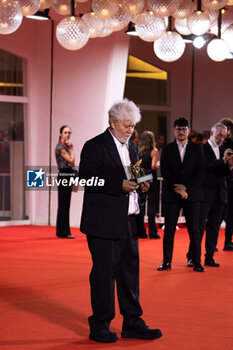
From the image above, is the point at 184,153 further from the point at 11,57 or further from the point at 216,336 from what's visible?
the point at 11,57

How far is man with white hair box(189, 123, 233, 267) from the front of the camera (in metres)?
7.24

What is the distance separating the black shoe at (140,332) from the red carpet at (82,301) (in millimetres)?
46

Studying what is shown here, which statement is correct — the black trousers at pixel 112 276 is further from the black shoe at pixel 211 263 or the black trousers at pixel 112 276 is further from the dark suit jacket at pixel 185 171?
the black shoe at pixel 211 263

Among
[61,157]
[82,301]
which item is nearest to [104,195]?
[82,301]

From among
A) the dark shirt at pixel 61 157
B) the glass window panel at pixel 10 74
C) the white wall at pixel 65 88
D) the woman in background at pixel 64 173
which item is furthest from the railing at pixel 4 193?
the dark shirt at pixel 61 157

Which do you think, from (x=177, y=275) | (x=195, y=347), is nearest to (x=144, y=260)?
(x=177, y=275)

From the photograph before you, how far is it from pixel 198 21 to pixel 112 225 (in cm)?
312

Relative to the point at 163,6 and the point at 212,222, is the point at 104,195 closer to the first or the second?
the point at 163,6

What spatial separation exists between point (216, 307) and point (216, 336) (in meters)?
0.90

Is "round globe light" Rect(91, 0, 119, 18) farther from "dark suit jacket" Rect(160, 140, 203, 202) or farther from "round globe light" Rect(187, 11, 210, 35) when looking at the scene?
"dark suit jacket" Rect(160, 140, 203, 202)

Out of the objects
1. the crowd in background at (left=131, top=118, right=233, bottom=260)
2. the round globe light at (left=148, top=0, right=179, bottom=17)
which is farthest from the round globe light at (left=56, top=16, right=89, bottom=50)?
the crowd in background at (left=131, top=118, right=233, bottom=260)

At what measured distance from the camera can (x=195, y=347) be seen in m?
4.02

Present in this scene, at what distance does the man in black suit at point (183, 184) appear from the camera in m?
6.76

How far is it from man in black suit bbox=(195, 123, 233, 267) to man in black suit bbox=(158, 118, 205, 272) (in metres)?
0.40
